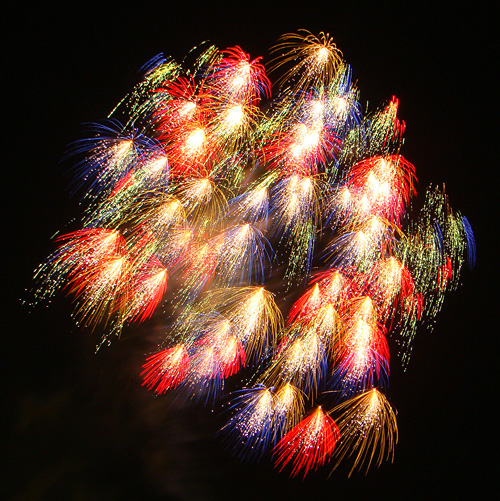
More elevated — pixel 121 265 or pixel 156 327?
pixel 121 265

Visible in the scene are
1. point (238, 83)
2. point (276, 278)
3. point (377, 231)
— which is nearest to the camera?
point (238, 83)

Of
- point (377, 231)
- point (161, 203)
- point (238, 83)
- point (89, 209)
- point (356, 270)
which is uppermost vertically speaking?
point (238, 83)

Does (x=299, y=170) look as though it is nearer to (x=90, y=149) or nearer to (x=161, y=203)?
(x=161, y=203)

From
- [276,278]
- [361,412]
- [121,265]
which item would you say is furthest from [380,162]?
[121,265]

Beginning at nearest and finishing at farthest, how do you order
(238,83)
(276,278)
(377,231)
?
(238,83)
(377,231)
(276,278)

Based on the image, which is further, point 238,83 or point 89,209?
point 89,209

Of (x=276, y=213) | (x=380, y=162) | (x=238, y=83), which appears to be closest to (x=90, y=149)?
(x=238, y=83)

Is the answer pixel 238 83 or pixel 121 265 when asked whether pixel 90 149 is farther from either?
pixel 238 83
